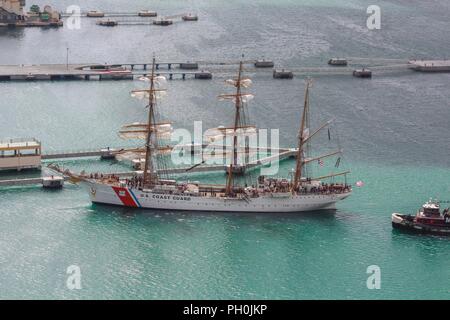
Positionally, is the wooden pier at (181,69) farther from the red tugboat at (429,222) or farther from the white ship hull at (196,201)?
the red tugboat at (429,222)

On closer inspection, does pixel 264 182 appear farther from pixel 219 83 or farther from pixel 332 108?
pixel 219 83

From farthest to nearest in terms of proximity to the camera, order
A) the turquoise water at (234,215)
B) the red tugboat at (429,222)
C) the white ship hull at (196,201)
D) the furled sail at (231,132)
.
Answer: the furled sail at (231,132), the white ship hull at (196,201), the red tugboat at (429,222), the turquoise water at (234,215)

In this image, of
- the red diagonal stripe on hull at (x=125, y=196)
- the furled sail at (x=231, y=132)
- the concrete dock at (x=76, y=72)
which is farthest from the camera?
the concrete dock at (x=76, y=72)

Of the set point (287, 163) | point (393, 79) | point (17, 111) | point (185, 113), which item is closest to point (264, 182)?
point (287, 163)

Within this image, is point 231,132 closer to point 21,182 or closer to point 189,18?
point 21,182

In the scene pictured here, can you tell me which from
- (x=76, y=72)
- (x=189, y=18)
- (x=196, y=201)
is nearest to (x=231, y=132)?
(x=196, y=201)

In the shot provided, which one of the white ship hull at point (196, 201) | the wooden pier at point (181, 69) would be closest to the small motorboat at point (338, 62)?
the wooden pier at point (181, 69)
